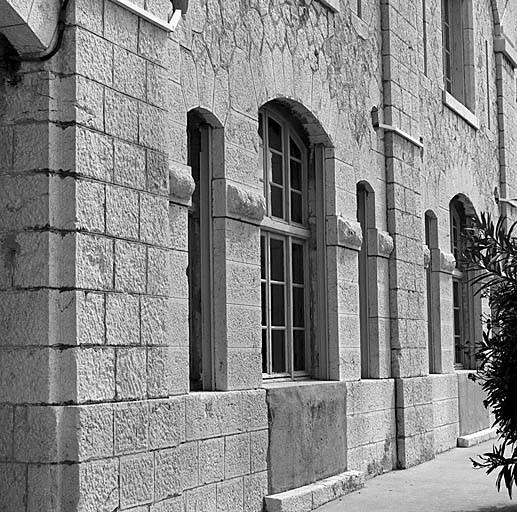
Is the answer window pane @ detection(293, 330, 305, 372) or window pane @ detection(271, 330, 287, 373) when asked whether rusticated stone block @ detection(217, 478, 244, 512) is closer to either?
window pane @ detection(271, 330, 287, 373)

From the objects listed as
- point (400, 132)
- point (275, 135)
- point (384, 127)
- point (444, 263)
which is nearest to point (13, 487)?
point (275, 135)

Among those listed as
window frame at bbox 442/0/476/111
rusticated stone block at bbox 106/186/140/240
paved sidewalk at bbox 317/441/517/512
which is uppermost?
window frame at bbox 442/0/476/111

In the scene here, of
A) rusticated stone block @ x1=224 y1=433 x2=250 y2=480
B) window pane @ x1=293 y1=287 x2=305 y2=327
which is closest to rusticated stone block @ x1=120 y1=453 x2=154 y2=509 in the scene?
rusticated stone block @ x1=224 y1=433 x2=250 y2=480

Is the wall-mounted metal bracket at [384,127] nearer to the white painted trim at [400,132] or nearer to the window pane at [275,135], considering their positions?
the white painted trim at [400,132]

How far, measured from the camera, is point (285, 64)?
8.99 metres

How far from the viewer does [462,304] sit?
609 inches

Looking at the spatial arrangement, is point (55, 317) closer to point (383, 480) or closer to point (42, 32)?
point (42, 32)

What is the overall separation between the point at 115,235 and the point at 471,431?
9624mm

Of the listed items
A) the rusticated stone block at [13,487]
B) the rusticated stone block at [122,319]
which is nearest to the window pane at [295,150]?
the rusticated stone block at [122,319]

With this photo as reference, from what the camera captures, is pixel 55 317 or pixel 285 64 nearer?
pixel 55 317

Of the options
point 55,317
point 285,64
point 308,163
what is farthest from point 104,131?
point 308,163

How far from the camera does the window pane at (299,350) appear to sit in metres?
9.61

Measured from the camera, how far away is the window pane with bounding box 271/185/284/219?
9.29 metres

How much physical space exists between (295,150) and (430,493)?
3434 mm
